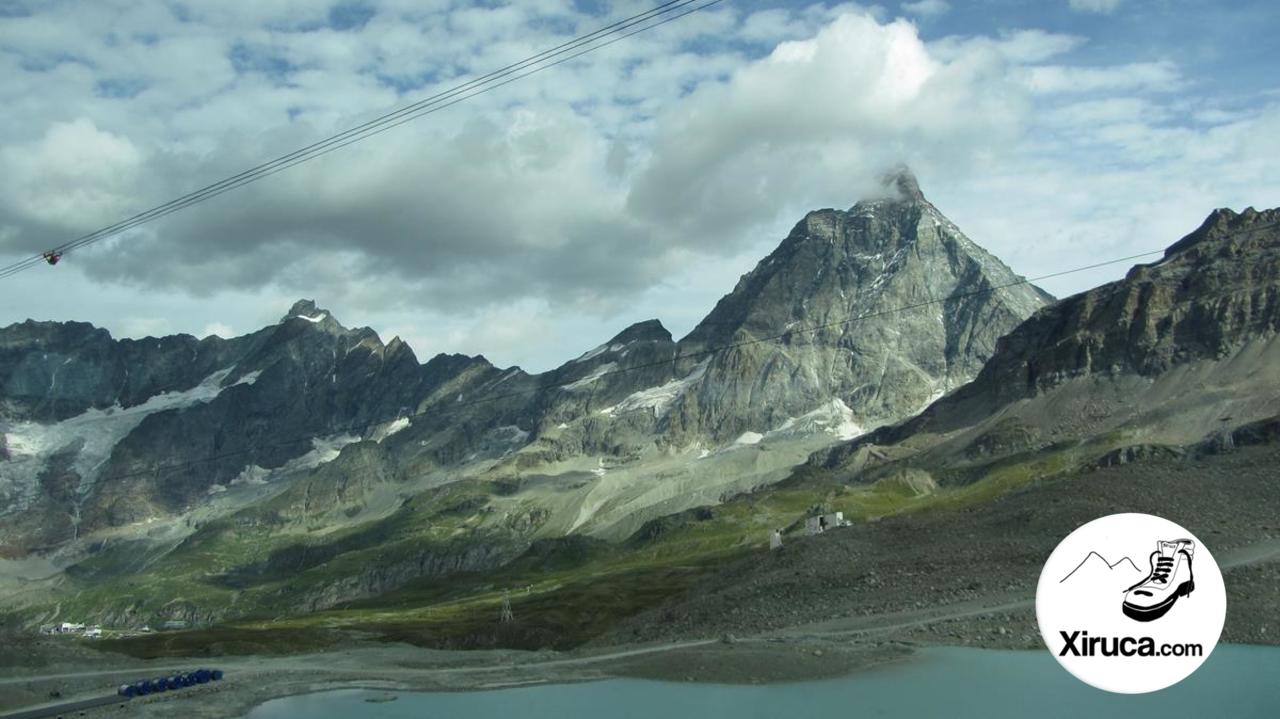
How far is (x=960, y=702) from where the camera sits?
6275cm

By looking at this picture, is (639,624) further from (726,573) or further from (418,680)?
(418,680)

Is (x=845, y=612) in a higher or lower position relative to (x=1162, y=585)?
lower

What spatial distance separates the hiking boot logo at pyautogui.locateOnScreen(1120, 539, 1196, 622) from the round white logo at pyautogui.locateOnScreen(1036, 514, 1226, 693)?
1.7 inches

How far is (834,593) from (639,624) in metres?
19.9

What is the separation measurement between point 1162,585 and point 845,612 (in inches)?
1892

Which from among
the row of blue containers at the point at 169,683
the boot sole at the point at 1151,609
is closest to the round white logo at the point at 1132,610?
the boot sole at the point at 1151,609

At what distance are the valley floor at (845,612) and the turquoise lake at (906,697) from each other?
118 inches

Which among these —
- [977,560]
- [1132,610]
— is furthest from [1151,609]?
[977,560]

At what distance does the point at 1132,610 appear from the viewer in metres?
48.2

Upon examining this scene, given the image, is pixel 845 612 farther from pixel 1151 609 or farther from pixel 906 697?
pixel 1151 609

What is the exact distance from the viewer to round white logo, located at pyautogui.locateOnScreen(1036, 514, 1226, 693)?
48531mm

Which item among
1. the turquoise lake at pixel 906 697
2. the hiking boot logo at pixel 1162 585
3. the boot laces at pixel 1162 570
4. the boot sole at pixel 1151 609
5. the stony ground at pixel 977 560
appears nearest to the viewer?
the boot sole at pixel 1151 609

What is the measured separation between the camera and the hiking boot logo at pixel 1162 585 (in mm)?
48375

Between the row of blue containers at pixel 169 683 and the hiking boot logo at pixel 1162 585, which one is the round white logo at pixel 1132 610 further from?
the row of blue containers at pixel 169 683
